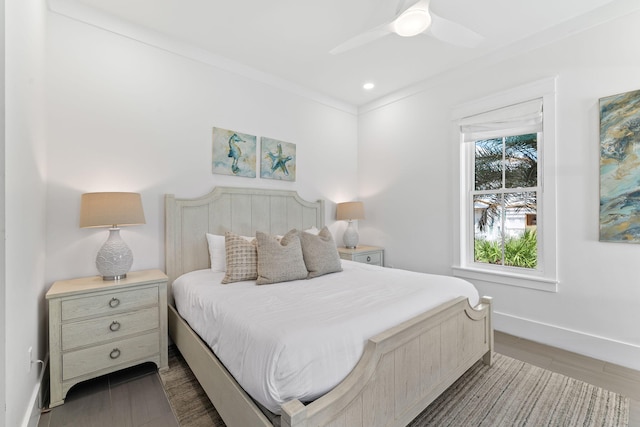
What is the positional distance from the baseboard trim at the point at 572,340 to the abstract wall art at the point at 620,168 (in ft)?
2.68

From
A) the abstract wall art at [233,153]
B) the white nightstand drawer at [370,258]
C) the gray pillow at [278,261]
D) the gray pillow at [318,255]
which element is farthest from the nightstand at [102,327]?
the white nightstand drawer at [370,258]

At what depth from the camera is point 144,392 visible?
6.25 feet

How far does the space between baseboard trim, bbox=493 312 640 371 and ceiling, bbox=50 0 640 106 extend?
253 centimetres

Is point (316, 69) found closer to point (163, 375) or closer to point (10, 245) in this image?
point (10, 245)

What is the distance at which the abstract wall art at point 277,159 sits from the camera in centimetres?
324

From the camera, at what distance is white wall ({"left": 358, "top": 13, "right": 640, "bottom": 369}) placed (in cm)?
219

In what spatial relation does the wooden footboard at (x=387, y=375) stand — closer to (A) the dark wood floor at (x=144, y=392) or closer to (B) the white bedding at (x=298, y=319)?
(B) the white bedding at (x=298, y=319)

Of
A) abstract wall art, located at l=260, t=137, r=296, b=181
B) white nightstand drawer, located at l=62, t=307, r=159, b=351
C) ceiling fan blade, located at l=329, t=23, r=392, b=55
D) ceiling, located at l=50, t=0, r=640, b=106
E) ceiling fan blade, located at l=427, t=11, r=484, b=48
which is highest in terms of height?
ceiling, located at l=50, t=0, r=640, b=106

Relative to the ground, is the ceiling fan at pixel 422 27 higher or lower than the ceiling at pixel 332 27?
lower

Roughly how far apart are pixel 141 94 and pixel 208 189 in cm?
99

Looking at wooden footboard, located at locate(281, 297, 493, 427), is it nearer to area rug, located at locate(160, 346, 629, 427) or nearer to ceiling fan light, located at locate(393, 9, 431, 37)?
area rug, located at locate(160, 346, 629, 427)

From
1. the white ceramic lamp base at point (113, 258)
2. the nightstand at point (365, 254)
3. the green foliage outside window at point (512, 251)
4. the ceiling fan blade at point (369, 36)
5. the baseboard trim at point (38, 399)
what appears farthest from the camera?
the nightstand at point (365, 254)

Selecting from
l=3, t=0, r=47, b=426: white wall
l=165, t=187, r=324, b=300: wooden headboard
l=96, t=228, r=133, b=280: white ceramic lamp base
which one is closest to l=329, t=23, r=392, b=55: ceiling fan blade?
l=165, t=187, r=324, b=300: wooden headboard

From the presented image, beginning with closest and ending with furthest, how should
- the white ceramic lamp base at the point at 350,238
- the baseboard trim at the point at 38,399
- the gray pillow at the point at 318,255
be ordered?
the baseboard trim at the point at 38,399
the gray pillow at the point at 318,255
the white ceramic lamp base at the point at 350,238
